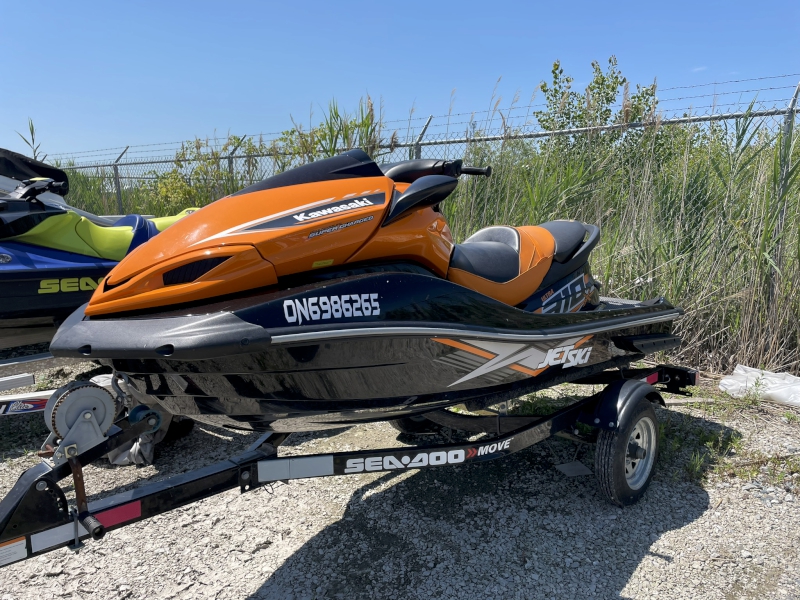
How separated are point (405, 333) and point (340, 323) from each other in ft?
0.69

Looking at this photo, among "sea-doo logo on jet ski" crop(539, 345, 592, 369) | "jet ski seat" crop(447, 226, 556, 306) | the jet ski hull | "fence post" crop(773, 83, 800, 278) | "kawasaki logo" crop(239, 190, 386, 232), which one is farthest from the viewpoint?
"fence post" crop(773, 83, 800, 278)

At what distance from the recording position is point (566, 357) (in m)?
2.56

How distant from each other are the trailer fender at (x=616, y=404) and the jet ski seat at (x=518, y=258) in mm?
567

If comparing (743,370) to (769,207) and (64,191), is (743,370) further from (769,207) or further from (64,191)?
(64,191)

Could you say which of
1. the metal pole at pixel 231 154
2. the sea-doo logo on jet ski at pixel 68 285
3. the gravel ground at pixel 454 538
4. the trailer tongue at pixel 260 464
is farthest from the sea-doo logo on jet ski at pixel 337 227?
the metal pole at pixel 231 154

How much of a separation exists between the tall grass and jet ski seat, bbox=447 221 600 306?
5.89 feet

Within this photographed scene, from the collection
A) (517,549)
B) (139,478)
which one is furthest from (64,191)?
(517,549)

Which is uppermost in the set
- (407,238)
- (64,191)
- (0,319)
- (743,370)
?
(64,191)

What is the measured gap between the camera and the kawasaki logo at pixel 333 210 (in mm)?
1840

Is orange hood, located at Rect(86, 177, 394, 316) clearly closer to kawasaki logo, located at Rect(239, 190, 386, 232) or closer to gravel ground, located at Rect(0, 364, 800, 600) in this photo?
kawasaki logo, located at Rect(239, 190, 386, 232)

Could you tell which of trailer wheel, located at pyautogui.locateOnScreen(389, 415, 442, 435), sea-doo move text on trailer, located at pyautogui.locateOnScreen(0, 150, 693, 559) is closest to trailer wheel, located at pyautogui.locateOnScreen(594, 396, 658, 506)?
sea-doo move text on trailer, located at pyautogui.locateOnScreen(0, 150, 693, 559)

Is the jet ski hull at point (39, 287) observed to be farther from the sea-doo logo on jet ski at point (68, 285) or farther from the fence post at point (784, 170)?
the fence post at point (784, 170)

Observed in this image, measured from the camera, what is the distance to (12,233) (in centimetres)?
351

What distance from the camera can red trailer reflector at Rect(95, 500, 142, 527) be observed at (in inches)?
68.9
